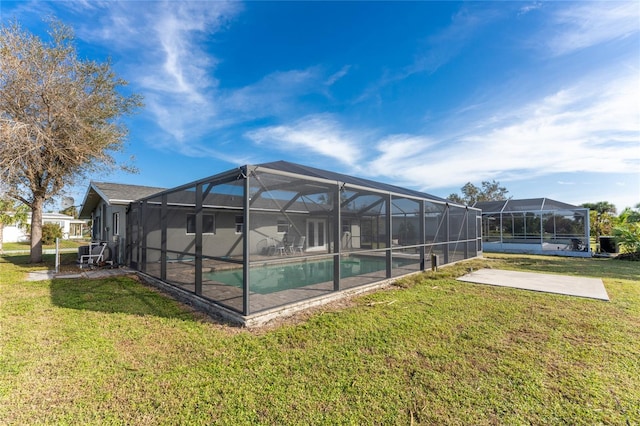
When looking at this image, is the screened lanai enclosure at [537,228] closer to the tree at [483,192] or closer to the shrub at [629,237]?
the shrub at [629,237]

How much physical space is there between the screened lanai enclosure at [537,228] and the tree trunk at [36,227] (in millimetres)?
22551

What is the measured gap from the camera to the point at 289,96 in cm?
1263

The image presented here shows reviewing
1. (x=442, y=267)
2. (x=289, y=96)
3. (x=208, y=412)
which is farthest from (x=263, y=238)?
(x=208, y=412)

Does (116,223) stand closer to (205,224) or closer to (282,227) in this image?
(205,224)

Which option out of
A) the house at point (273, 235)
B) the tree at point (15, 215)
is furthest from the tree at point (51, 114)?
the tree at point (15, 215)

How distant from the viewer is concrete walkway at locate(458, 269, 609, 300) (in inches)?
239

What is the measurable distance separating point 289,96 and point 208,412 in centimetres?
1263

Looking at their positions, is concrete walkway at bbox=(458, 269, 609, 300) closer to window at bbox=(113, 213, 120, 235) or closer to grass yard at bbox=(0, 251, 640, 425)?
grass yard at bbox=(0, 251, 640, 425)

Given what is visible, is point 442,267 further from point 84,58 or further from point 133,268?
point 84,58

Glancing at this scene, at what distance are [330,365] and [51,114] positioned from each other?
40.3 ft

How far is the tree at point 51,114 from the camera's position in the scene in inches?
336

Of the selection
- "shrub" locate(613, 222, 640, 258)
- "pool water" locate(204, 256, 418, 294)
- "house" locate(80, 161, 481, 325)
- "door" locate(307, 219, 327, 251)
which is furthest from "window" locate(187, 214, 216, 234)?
"shrub" locate(613, 222, 640, 258)

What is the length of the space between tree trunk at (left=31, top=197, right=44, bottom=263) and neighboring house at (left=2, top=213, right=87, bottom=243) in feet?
49.0

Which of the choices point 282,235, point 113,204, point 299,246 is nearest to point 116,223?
point 113,204
